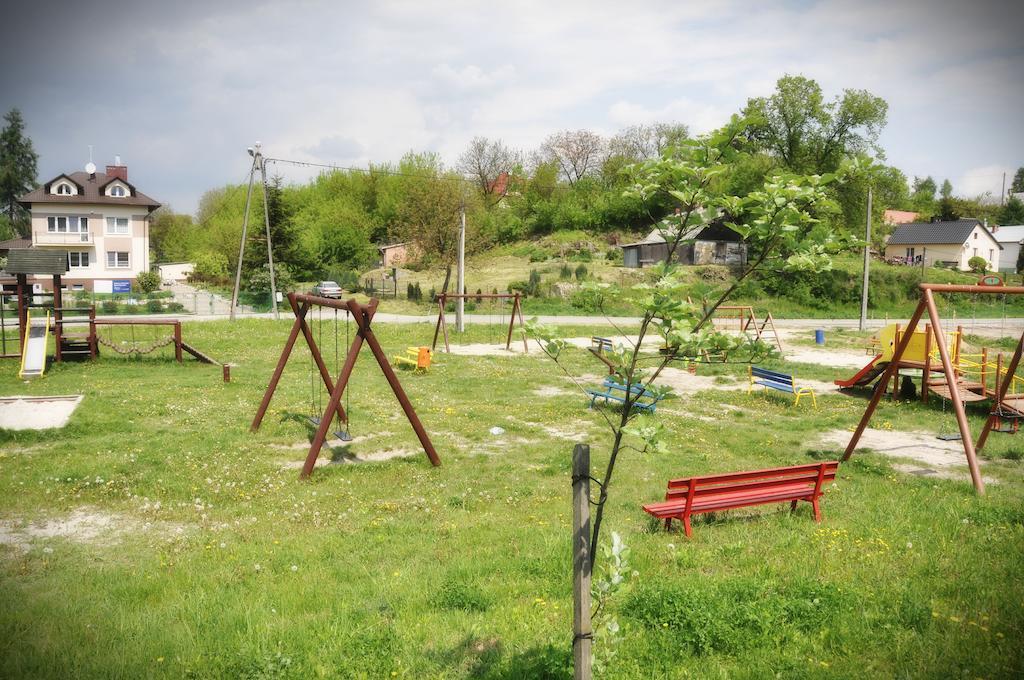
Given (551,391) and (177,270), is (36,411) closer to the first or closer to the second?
(551,391)

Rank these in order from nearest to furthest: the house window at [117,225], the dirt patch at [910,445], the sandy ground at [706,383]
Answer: the dirt patch at [910,445] < the sandy ground at [706,383] < the house window at [117,225]

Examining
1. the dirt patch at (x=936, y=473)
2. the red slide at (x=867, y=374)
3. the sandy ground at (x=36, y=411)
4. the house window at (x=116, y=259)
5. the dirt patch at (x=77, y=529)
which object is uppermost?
the house window at (x=116, y=259)

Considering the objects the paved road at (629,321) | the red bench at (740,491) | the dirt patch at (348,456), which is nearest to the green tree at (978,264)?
the paved road at (629,321)

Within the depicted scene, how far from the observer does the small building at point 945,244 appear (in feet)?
206

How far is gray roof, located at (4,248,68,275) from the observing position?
20.8 meters

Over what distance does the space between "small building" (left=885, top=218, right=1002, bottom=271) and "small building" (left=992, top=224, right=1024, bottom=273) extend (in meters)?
6.47

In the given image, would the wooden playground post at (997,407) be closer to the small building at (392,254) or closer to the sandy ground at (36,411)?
the sandy ground at (36,411)

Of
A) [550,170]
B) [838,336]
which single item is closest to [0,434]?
[838,336]

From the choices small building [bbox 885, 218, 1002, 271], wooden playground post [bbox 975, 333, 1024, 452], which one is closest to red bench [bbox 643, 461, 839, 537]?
wooden playground post [bbox 975, 333, 1024, 452]

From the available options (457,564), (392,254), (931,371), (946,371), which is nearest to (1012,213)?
(392,254)

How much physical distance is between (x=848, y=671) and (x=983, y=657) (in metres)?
0.96

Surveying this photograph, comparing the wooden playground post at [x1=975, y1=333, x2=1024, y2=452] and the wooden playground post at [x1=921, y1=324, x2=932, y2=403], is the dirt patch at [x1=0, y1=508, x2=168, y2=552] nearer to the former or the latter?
the wooden playground post at [x1=975, y1=333, x2=1024, y2=452]

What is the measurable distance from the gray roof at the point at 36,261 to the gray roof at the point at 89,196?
1456 inches

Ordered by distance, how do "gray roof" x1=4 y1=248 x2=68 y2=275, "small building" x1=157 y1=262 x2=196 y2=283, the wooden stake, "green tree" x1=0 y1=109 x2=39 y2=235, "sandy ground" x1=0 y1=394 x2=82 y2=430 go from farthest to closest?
1. "small building" x1=157 y1=262 x2=196 y2=283
2. "green tree" x1=0 y1=109 x2=39 y2=235
3. "gray roof" x1=4 y1=248 x2=68 y2=275
4. "sandy ground" x1=0 y1=394 x2=82 y2=430
5. the wooden stake
